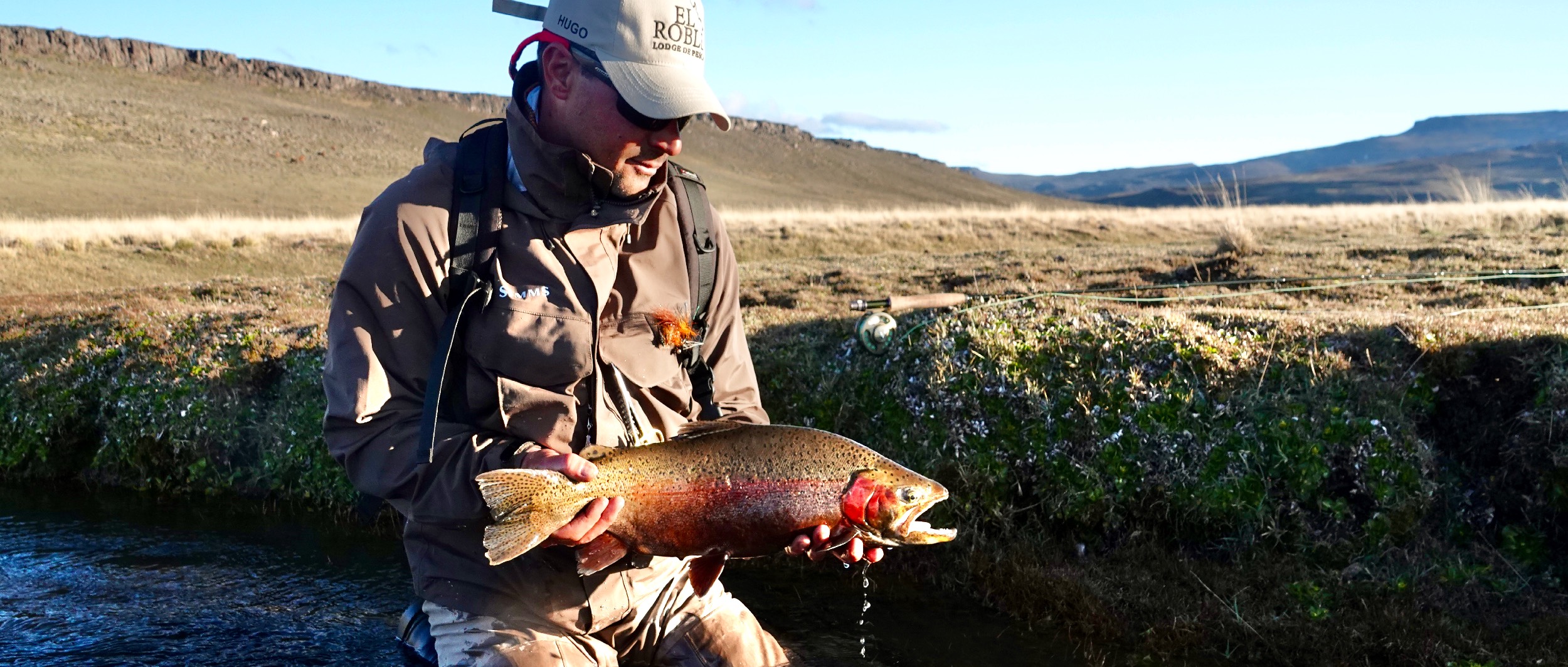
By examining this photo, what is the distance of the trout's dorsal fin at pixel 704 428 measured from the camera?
11.8 ft

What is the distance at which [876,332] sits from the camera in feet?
26.5

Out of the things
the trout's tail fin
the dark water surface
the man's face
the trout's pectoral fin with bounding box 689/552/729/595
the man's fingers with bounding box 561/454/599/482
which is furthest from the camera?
the dark water surface

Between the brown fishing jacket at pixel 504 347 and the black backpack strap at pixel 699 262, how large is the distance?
0.08 metres

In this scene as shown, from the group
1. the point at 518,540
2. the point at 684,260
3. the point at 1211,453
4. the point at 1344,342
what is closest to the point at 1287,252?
the point at 1344,342

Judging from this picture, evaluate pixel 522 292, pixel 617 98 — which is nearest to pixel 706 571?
pixel 522 292

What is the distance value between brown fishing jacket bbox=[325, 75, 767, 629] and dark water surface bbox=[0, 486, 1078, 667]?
207 centimetres

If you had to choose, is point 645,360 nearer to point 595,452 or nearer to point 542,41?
point 595,452

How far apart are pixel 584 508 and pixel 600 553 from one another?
26 cm

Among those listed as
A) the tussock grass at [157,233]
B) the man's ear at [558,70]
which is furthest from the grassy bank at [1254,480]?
the tussock grass at [157,233]

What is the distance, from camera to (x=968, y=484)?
7.07 m

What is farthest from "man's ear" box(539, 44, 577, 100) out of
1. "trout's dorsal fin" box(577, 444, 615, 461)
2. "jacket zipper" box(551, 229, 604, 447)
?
"trout's dorsal fin" box(577, 444, 615, 461)

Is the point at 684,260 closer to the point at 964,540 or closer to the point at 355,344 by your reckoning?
the point at 355,344

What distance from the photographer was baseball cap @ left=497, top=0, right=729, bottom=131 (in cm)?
353

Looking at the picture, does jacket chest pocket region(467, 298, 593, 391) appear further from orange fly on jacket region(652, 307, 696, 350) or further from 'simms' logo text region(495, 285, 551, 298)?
orange fly on jacket region(652, 307, 696, 350)
